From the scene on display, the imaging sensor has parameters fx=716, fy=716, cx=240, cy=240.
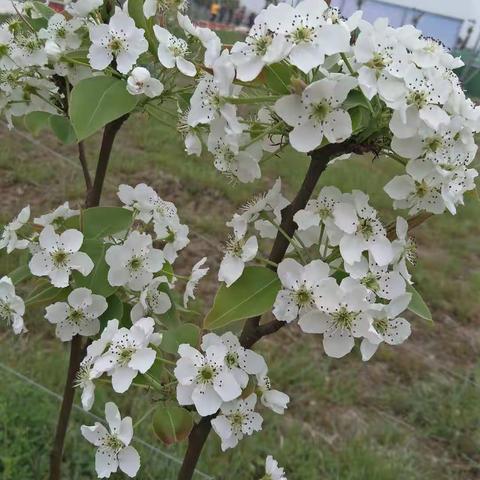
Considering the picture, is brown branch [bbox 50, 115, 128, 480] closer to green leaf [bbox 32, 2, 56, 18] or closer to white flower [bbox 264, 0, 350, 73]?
green leaf [bbox 32, 2, 56, 18]

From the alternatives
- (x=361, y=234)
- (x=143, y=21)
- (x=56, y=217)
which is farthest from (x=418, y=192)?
(x=56, y=217)

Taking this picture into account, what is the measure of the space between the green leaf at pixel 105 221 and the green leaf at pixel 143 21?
0.70 feet

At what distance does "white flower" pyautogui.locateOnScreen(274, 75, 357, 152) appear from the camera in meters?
0.66

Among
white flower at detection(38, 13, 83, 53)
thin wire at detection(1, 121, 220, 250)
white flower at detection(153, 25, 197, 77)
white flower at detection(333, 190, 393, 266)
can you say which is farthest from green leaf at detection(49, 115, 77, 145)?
thin wire at detection(1, 121, 220, 250)

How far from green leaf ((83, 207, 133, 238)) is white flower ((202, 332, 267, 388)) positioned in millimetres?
243

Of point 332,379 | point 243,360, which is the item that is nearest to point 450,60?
→ point 243,360

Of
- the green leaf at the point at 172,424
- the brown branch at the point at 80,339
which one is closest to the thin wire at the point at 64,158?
the brown branch at the point at 80,339

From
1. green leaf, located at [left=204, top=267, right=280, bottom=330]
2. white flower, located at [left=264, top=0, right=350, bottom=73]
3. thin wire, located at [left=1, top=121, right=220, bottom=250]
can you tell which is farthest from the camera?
thin wire, located at [left=1, top=121, right=220, bottom=250]

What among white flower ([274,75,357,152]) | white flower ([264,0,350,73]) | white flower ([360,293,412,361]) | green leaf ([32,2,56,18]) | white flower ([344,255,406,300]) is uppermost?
white flower ([264,0,350,73])

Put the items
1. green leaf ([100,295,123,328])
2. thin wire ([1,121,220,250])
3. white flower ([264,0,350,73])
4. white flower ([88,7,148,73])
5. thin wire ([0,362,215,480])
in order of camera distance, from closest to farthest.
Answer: white flower ([264,0,350,73]) < white flower ([88,7,148,73]) < green leaf ([100,295,123,328]) < thin wire ([0,362,215,480]) < thin wire ([1,121,220,250])

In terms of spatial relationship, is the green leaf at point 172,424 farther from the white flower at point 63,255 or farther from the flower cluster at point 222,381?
the white flower at point 63,255

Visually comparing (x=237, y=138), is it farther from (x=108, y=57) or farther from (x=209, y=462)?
(x=209, y=462)

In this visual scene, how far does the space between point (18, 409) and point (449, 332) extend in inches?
69.3

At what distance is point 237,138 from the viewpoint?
737mm
